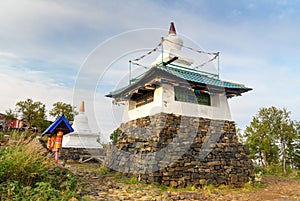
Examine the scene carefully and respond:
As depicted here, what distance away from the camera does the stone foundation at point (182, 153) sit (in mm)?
8391

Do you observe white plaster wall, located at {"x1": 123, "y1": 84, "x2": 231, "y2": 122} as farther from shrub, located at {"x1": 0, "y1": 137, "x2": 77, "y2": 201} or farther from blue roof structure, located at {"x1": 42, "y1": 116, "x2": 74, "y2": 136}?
shrub, located at {"x1": 0, "y1": 137, "x2": 77, "y2": 201}

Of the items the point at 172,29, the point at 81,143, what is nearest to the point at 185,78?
the point at 172,29

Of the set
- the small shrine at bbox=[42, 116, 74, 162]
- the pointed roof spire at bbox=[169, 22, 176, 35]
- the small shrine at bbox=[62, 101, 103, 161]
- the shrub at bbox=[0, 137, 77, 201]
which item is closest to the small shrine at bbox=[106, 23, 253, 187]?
the pointed roof spire at bbox=[169, 22, 176, 35]

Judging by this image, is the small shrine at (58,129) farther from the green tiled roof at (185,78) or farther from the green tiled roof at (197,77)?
the green tiled roof at (197,77)

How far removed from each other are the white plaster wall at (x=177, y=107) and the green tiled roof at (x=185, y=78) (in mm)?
580

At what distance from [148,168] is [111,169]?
8.91 feet

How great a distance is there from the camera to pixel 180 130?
9.57 metres

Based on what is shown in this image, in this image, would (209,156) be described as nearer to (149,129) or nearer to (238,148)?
(238,148)

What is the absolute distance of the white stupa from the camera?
15.5 m

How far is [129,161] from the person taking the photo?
9484 mm

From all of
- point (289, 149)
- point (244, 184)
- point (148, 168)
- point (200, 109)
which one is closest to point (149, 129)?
point (148, 168)

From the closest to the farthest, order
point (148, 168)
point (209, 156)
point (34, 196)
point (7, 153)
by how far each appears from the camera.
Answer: point (34, 196) < point (7, 153) < point (148, 168) < point (209, 156)

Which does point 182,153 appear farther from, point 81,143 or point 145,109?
point 81,143

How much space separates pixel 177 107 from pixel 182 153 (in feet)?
6.70
